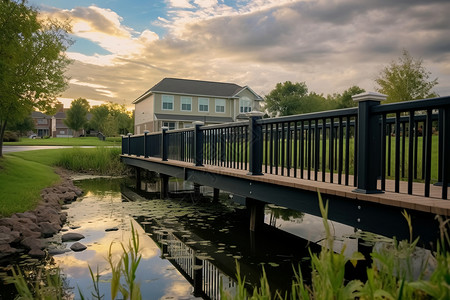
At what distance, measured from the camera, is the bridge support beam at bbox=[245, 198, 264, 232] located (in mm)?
7355

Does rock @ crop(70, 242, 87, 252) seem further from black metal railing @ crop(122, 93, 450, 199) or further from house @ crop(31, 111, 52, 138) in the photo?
house @ crop(31, 111, 52, 138)

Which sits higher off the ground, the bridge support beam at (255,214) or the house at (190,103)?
the house at (190,103)

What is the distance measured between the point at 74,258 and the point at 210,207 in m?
4.83

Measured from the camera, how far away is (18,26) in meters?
12.5

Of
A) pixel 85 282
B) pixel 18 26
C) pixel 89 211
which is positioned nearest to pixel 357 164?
pixel 85 282

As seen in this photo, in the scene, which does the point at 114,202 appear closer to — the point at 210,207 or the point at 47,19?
the point at 210,207

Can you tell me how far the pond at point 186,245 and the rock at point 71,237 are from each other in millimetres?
131

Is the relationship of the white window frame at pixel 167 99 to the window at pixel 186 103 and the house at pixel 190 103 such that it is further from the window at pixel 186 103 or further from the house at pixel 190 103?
the window at pixel 186 103

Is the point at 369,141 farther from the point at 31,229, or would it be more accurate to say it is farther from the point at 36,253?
the point at 31,229

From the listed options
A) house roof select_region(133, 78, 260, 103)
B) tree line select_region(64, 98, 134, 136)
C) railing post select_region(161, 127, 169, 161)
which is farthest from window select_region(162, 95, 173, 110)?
tree line select_region(64, 98, 134, 136)

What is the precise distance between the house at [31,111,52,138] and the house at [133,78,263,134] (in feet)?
207

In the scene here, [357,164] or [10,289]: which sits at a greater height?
[357,164]

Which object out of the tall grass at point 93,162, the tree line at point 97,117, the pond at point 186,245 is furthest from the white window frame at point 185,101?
the tree line at point 97,117

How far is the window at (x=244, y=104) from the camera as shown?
38.4 meters
